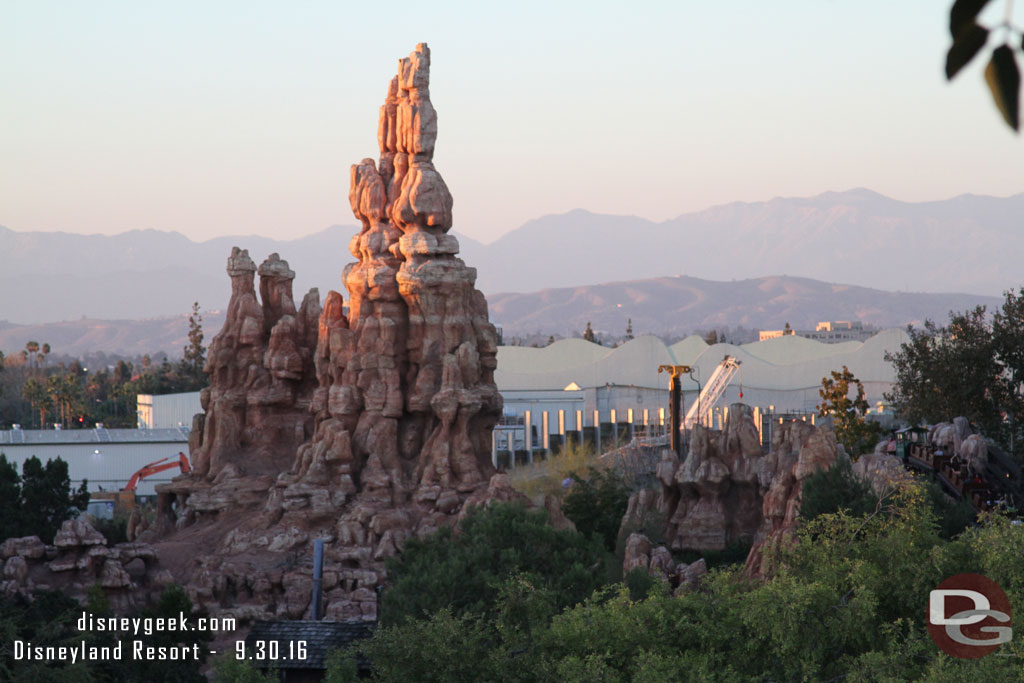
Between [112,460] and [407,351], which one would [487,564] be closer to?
[407,351]

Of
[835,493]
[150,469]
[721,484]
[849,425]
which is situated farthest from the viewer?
[150,469]

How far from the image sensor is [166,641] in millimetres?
26422

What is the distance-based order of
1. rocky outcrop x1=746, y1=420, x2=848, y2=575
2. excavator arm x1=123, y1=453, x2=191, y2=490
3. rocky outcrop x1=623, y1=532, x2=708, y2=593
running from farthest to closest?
excavator arm x1=123, y1=453, x2=191, y2=490 < rocky outcrop x1=623, y1=532, x2=708, y2=593 < rocky outcrop x1=746, y1=420, x2=848, y2=575

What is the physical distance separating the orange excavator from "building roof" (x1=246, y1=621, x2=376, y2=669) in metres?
44.2

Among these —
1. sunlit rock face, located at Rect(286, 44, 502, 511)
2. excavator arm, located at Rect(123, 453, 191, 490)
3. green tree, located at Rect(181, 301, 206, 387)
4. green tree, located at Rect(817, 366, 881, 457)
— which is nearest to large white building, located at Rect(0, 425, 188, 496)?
excavator arm, located at Rect(123, 453, 191, 490)

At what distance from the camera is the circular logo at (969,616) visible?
20.4 m

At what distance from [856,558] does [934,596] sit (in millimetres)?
2582

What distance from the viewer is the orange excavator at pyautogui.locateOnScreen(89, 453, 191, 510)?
238 ft

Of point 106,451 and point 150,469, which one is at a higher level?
point 106,451

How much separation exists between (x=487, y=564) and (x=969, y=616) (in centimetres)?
1044

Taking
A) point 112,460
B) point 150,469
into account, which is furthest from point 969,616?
point 112,460

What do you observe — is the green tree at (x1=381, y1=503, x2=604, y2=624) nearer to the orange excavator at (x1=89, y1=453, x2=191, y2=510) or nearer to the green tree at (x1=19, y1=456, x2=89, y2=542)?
the green tree at (x1=19, y1=456, x2=89, y2=542)

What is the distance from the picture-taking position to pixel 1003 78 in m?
2.92

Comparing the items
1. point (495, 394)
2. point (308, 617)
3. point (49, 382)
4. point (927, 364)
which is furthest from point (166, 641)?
point (49, 382)
